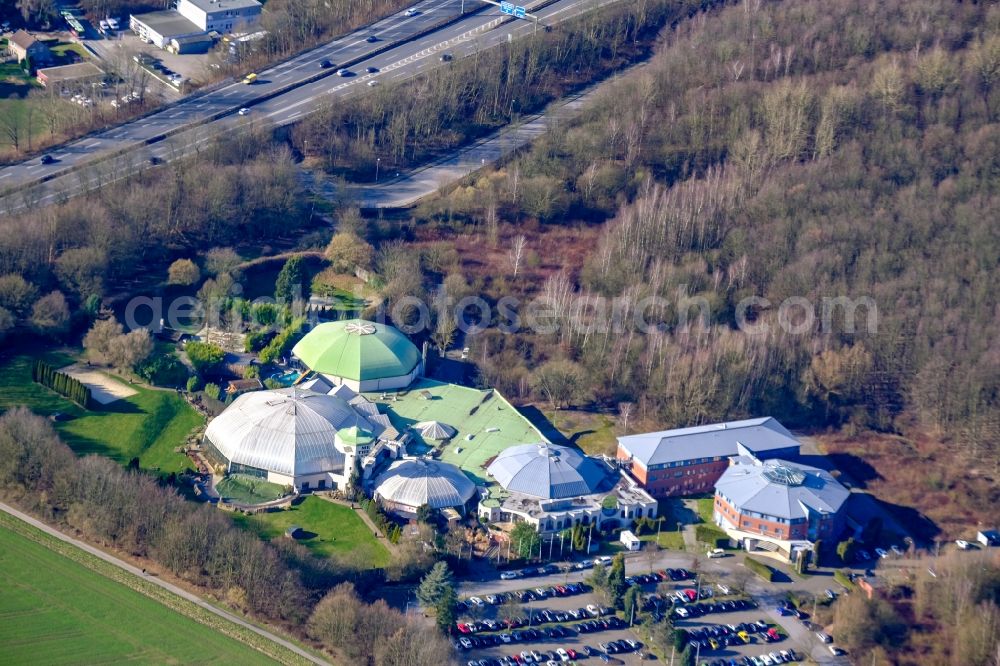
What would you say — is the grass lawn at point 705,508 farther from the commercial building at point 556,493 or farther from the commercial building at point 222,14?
the commercial building at point 222,14

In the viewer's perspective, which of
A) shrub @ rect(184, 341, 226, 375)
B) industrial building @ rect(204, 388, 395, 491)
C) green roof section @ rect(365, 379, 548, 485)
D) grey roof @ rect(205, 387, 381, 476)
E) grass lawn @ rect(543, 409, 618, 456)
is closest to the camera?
industrial building @ rect(204, 388, 395, 491)

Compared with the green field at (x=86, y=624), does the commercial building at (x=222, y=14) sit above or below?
above

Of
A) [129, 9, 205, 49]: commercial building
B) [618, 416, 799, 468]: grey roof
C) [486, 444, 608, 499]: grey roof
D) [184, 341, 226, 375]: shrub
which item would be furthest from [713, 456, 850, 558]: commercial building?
[129, 9, 205, 49]: commercial building

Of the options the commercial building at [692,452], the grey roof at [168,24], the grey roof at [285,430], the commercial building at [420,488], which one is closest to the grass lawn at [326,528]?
the commercial building at [420,488]

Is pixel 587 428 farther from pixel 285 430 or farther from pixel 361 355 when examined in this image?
pixel 285 430

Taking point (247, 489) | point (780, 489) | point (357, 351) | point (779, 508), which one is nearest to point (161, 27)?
point (357, 351)

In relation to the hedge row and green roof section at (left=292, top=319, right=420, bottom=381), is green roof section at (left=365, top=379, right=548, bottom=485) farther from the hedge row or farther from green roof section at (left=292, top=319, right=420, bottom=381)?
the hedge row
